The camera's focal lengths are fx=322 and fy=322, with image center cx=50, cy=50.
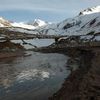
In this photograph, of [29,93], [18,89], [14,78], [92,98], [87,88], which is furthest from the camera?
[14,78]

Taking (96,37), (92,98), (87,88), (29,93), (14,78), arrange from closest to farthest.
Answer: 1. (92,98)
2. (87,88)
3. (29,93)
4. (14,78)
5. (96,37)

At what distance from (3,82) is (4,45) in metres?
84.4

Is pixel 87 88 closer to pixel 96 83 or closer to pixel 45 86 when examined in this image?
pixel 96 83

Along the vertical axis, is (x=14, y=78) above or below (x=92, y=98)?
below

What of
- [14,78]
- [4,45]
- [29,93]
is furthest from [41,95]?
[4,45]

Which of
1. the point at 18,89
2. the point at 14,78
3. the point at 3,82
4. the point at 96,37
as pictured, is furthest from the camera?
the point at 96,37

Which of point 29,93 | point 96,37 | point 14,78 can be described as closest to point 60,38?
point 96,37

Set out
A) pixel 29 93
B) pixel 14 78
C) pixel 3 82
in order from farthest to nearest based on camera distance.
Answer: pixel 14 78 < pixel 3 82 < pixel 29 93

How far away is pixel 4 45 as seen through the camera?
12412 centimetres

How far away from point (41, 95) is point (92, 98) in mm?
8324

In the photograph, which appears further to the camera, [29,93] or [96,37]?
[96,37]

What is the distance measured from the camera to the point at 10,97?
102 feet

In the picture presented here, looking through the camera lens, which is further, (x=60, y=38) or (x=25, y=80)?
(x=60, y=38)

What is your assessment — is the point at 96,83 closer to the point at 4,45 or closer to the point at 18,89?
the point at 18,89
